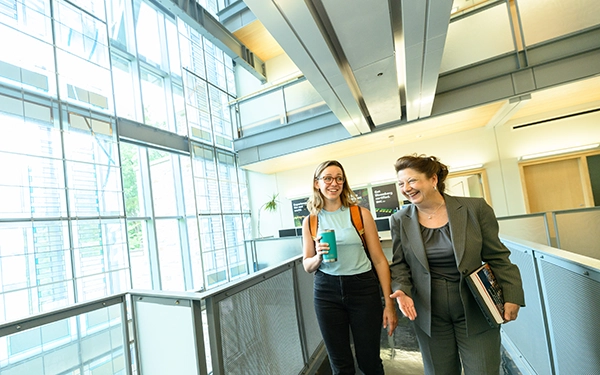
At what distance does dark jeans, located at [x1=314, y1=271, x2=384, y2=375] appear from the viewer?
154 centimetres

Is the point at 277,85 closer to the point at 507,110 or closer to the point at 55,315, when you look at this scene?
the point at 507,110

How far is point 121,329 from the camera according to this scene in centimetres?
181

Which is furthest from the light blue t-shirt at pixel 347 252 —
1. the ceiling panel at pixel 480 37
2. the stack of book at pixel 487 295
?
the ceiling panel at pixel 480 37

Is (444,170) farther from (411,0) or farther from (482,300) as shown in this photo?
(411,0)

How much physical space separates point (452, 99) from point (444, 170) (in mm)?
4539

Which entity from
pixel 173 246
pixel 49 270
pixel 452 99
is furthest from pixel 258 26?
pixel 49 270

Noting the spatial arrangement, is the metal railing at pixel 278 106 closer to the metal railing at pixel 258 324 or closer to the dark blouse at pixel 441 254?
the metal railing at pixel 258 324

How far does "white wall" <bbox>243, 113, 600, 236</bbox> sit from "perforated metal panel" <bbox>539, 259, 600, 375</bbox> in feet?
20.3

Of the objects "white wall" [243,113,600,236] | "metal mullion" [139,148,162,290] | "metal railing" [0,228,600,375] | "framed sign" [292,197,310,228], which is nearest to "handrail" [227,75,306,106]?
"white wall" [243,113,600,236]

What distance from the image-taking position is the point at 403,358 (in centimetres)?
265

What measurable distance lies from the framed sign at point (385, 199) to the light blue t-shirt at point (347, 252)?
6431 mm

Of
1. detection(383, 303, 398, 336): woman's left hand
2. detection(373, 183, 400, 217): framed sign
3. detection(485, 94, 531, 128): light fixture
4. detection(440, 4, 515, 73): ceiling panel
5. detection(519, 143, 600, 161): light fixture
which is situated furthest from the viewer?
detection(373, 183, 400, 217): framed sign

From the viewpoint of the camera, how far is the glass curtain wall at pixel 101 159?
12.3 ft

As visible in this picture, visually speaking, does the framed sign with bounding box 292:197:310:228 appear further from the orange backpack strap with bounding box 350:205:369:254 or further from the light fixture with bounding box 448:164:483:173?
the orange backpack strap with bounding box 350:205:369:254
